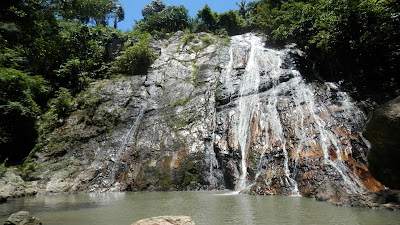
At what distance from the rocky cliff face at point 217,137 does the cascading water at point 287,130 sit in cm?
4

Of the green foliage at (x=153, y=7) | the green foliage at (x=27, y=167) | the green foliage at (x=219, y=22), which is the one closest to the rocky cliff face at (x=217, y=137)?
the green foliage at (x=27, y=167)

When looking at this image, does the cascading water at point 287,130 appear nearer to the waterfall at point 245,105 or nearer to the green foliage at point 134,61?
the waterfall at point 245,105

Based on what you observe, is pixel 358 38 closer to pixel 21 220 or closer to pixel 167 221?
pixel 167 221

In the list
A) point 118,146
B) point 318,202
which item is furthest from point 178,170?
point 318,202

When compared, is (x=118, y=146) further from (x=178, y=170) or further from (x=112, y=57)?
(x=112, y=57)

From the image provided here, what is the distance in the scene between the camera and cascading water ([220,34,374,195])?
9008 mm

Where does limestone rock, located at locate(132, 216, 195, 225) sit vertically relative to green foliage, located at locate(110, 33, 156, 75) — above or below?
below

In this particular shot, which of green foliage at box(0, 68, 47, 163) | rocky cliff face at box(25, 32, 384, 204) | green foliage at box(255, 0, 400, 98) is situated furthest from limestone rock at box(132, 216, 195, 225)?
green foliage at box(255, 0, 400, 98)

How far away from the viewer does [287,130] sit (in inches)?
444

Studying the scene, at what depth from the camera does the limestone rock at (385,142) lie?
589cm

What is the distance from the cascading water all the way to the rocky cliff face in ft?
0.14

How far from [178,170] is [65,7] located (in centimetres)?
800

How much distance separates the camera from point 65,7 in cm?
516

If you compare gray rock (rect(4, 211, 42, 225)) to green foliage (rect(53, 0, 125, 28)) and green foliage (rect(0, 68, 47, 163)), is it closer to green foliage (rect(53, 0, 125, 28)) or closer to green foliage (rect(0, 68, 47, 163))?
green foliage (rect(53, 0, 125, 28))
